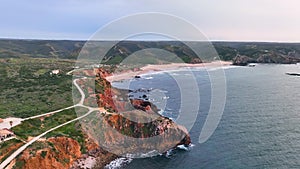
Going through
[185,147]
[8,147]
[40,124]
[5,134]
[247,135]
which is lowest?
[185,147]

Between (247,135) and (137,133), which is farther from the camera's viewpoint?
(247,135)

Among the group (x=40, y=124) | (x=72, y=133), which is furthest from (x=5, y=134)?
(x=72, y=133)

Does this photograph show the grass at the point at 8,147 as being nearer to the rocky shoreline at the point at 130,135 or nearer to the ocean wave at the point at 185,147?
the rocky shoreline at the point at 130,135

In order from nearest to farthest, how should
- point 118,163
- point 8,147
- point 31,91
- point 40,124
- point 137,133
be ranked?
point 8,147 → point 118,163 → point 40,124 → point 137,133 → point 31,91

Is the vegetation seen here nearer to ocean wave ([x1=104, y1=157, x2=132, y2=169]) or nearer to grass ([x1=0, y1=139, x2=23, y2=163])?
grass ([x1=0, y1=139, x2=23, y2=163])

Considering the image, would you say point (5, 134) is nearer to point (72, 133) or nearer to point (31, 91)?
point (72, 133)

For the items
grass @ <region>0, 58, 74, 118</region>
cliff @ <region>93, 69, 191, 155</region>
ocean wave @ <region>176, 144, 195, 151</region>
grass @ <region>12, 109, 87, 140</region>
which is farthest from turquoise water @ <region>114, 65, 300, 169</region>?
grass @ <region>0, 58, 74, 118</region>

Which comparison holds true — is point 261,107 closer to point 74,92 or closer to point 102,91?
point 102,91

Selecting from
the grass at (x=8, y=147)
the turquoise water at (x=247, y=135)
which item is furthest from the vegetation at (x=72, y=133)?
the turquoise water at (x=247, y=135)

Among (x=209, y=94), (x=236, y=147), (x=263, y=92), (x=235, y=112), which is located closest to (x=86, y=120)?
(x=236, y=147)
